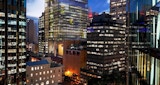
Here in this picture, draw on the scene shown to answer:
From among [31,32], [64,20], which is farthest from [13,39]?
[31,32]

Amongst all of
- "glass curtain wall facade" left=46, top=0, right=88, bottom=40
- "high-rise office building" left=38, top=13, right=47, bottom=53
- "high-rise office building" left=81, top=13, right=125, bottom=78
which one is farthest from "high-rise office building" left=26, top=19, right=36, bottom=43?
"high-rise office building" left=81, top=13, right=125, bottom=78

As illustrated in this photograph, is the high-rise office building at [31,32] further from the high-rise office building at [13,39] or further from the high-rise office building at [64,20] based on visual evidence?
the high-rise office building at [13,39]

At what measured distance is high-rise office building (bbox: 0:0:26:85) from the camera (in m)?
15.8

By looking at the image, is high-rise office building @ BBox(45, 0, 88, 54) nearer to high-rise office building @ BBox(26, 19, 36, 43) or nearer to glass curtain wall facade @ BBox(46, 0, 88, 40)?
glass curtain wall facade @ BBox(46, 0, 88, 40)

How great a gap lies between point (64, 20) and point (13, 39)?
1475 inches

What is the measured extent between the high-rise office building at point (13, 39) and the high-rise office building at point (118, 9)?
84.2ft

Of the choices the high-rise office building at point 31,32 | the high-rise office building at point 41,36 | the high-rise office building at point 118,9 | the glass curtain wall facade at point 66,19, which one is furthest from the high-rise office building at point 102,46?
the high-rise office building at point 31,32

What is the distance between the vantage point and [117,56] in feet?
100

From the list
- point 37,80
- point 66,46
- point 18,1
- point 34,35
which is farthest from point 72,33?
point 18,1

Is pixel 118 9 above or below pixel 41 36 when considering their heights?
above

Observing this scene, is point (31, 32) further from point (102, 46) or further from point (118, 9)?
point (102, 46)

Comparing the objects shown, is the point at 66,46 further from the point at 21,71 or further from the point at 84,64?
the point at 21,71

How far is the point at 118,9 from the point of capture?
4131 centimetres

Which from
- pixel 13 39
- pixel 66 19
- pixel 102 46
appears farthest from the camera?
pixel 66 19
